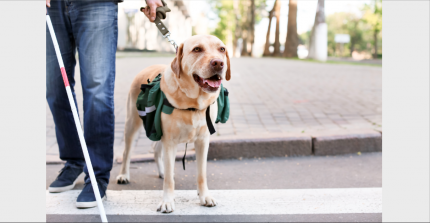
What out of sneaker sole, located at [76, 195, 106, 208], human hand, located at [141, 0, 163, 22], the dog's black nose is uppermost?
human hand, located at [141, 0, 163, 22]

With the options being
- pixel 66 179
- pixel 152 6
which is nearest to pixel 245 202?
pixel 66 179

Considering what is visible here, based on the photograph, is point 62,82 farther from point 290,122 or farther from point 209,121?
point 290,122

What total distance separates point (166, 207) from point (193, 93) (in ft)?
2.91

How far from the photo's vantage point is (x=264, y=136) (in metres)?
4.50

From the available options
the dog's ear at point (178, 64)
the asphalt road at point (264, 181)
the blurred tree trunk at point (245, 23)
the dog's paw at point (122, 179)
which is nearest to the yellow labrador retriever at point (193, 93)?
the dog's ear at point (178, 64)

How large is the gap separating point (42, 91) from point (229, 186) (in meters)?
2.40

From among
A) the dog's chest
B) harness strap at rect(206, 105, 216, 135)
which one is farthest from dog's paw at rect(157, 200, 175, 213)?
harness strap at rect(206, 105, 216, 135)

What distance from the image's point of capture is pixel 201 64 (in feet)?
7.98

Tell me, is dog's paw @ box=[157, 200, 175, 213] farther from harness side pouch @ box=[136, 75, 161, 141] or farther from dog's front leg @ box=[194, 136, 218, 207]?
harness side pouch @ box=[136, 75, 161, 141]

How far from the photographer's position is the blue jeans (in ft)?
9.09

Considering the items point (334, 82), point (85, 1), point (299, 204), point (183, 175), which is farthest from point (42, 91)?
point (334, 82)

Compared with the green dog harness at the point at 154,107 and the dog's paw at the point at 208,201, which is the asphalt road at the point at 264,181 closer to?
the dog's paw at the point at 208,201

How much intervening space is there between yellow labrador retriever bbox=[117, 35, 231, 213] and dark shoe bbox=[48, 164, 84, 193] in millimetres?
908

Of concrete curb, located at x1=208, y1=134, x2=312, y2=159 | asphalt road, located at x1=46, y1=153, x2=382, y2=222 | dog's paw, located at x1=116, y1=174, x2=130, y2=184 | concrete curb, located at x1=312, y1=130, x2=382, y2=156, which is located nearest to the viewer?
asphalt road, located at x1=46, y1=153, x2=382, y2=222
